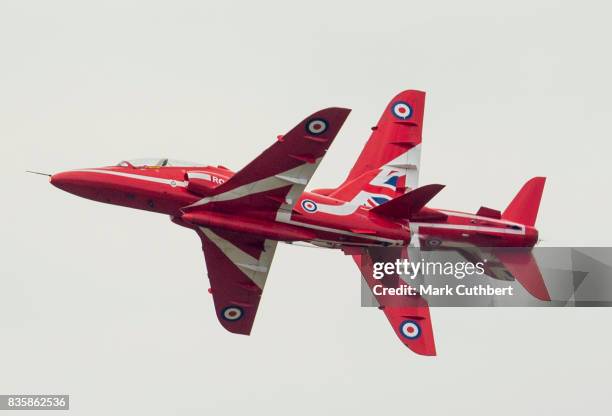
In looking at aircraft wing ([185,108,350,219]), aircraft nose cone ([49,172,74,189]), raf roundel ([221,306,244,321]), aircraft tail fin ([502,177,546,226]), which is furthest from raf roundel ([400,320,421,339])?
aircraft nose cone ([49,172,74,189])

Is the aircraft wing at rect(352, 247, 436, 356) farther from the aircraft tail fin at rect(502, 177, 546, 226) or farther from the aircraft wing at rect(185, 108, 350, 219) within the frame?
the aircraft tail fin at rect(502, 177, 546, 226)

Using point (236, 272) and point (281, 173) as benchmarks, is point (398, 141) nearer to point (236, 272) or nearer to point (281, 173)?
point (236, 272)

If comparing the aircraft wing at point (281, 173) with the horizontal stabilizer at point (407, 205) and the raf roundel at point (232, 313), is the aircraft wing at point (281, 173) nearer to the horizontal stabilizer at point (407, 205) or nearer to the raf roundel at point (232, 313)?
the horizontal stabilizer at point (407, 205)

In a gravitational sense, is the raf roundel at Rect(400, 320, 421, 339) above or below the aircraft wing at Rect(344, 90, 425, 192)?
below

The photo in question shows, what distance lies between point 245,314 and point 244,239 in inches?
134

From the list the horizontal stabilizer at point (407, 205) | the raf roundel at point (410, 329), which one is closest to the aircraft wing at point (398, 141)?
the horizontal stabilizer at point (407, 205)

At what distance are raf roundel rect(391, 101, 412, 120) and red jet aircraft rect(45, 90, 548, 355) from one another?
4.69m

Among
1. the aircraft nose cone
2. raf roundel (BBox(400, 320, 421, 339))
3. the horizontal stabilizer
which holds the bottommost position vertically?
raf roundel (BBox(400, 320, 421, 339))

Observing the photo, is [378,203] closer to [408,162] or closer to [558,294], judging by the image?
[408,162]

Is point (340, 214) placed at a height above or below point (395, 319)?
above

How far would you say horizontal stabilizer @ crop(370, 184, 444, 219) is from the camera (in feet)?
159

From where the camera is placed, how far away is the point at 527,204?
2034 inches

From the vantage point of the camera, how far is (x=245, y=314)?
169 ft

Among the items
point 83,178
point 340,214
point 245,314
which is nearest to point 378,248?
point 340,214
